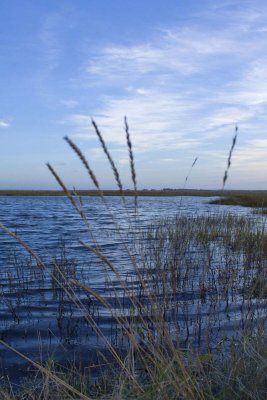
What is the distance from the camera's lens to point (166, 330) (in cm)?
274

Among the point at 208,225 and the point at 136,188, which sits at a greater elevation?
the point at 136,188

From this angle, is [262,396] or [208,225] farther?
[208,225]

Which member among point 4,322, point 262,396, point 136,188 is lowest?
point 4,322

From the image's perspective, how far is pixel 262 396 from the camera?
2762 mm

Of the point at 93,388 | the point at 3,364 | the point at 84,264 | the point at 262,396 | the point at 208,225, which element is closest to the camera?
the point at 262,396

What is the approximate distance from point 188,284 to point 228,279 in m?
0.81

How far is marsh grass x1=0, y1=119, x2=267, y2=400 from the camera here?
2.72m

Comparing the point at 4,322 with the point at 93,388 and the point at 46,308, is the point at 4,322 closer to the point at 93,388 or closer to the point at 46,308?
the point at 46,308

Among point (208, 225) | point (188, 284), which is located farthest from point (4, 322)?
point (208, 225)

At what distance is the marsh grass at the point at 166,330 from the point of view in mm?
2725

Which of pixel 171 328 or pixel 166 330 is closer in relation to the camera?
pixel 166 330

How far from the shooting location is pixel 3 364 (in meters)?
5.08

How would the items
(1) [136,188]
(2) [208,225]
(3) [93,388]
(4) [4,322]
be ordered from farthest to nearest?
1. (2) [208,225]
2. (4) [4,322]
3. (3) [93,388]
4. (1) [136,188]

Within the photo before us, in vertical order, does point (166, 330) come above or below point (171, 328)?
above
